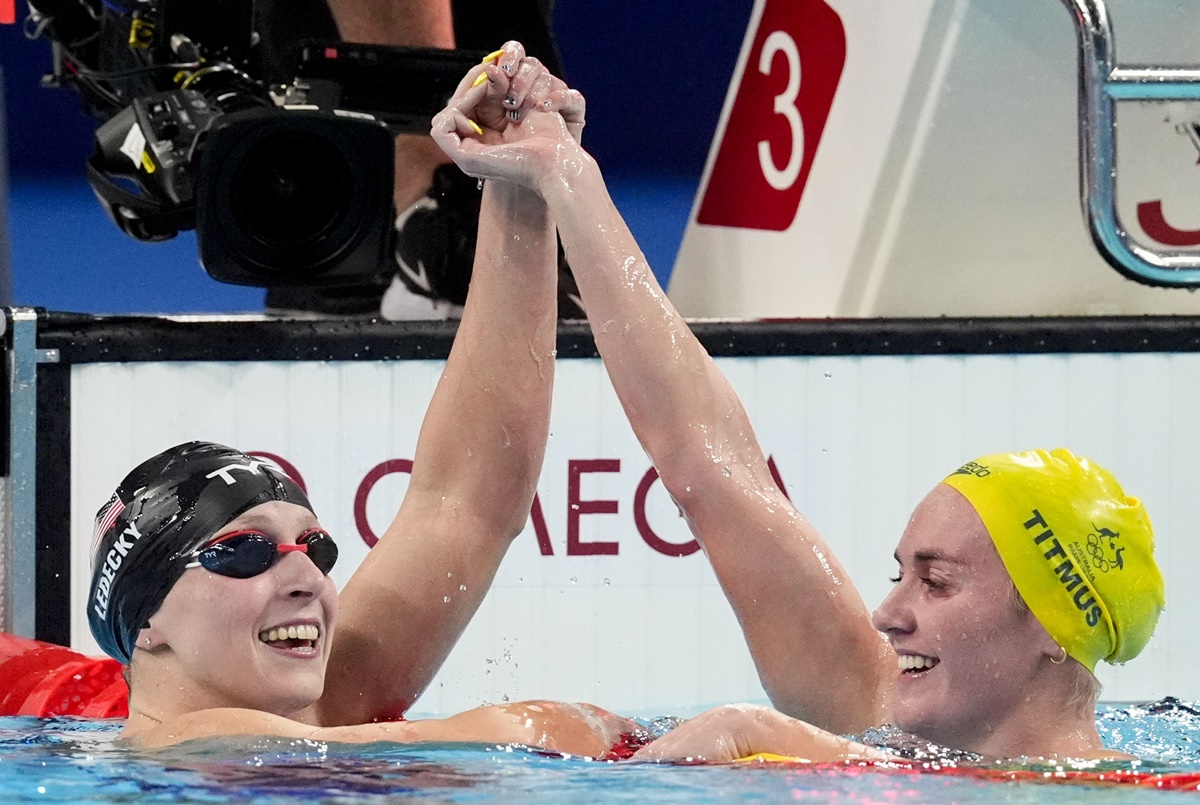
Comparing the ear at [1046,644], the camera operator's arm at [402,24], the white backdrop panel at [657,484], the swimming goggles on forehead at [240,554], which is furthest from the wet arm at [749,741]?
the camera operator's arm at [402,24]

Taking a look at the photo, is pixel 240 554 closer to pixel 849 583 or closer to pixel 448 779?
pixel 448 779

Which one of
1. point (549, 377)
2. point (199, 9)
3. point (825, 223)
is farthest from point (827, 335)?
point (199, 9)

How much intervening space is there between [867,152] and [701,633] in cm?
115

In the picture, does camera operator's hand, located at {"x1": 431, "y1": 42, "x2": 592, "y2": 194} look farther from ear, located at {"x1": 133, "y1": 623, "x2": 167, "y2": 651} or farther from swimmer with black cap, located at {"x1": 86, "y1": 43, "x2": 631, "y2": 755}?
ear, located at {"x1": 133, "y1": 623, "x2": 167, "y2": 651}

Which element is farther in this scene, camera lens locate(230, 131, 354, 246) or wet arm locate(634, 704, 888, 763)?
camera lens locate(230, 131, 354, 246)

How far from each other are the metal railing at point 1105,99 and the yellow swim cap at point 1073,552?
1255 mm

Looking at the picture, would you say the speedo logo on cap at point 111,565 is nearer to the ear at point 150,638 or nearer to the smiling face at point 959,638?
the ear at point 150,638

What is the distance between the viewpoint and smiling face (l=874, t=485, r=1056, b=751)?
228 centimetres

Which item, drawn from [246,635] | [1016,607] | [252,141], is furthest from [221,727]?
[252,141]

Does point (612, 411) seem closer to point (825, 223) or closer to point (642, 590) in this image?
point (642, 590)

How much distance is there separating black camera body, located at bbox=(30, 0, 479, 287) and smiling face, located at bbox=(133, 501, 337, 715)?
1.25 metres

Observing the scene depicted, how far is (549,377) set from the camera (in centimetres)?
269

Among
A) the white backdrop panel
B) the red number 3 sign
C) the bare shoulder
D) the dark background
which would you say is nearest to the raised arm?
the bare shoulder

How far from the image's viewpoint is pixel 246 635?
234 centimetres
